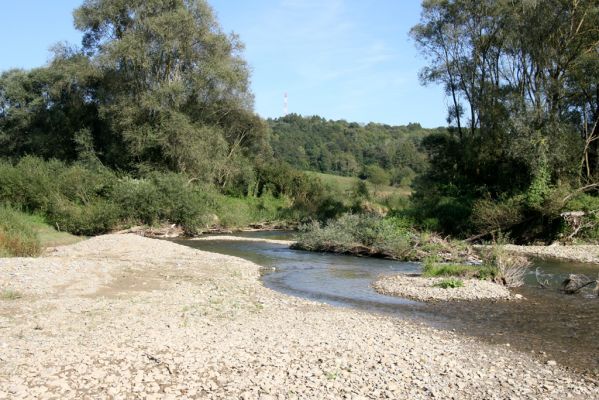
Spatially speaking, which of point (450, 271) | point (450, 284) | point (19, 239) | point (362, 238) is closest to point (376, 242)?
point (362, 238)

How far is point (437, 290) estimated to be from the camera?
18.4 meters

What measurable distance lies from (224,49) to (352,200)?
767 inches

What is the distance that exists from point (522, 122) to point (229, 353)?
3052 cm

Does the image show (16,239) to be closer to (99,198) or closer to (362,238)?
(362,238)

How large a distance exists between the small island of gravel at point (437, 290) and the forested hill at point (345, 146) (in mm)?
61867

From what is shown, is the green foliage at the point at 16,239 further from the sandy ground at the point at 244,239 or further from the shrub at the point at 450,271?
the shrub at the point at 450,271

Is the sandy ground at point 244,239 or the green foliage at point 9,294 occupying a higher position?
the sandy ground at point 244,239

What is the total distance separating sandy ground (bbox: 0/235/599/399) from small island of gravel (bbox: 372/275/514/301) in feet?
12.0

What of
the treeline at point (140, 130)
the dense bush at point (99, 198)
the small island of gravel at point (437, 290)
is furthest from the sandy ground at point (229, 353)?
the treeline at point (140, 130)

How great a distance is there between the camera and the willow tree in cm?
4400

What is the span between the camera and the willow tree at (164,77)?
44.0m

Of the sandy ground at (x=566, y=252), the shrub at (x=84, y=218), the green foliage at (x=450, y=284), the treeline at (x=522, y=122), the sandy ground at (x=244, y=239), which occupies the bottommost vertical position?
the green foliage at (x=450, y=284)

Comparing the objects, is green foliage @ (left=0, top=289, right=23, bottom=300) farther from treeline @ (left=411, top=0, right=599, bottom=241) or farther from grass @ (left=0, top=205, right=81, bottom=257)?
treeline @ (left=411, top=0, right=599, bottom=241)

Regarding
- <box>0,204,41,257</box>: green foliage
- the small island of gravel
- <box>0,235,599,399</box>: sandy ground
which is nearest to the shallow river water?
the small island of gravel
